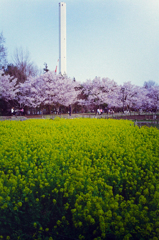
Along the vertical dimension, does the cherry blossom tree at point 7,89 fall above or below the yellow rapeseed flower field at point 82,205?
above

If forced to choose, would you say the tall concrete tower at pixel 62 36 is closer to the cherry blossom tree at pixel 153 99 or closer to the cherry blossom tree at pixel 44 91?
the cherry blossom tree at pixel 44 91

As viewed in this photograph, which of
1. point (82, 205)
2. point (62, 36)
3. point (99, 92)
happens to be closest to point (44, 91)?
point (99, 92)

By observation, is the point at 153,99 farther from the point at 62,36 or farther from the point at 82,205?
the point at 82,205

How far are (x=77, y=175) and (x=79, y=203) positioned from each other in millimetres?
697

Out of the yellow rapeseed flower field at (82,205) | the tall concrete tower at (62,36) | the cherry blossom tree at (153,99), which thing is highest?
the tall concrete tower at (62,36)

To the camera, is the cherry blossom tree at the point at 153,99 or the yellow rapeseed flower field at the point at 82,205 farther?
the cherry blossom tree at the point at 153,99

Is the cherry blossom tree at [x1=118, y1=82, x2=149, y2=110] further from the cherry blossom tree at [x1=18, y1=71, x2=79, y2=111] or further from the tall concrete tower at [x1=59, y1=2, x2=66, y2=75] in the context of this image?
the tall concrete tower at [x1=59, y1=2, x2=66, y2=75]

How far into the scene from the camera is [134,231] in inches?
85.4

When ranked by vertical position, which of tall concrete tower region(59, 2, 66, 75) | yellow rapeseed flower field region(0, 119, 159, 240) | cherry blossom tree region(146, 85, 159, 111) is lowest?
yellow rapeseed flower field region(0, 119, 159, 240)

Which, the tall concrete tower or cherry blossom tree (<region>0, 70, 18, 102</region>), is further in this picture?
the tall concrete tower

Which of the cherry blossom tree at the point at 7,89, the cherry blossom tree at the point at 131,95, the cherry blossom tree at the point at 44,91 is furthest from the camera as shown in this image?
the cherry blossom tree at the point at 131,95

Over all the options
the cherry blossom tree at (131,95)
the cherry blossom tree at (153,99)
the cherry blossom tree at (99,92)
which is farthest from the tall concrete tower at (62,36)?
the cherry blossom tree at (153,99)

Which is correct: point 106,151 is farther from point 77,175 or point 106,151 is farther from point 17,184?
point 17,184

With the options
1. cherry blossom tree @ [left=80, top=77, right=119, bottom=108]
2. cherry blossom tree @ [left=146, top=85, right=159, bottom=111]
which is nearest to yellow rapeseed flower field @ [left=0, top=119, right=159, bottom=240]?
cherry blossom tree @ [left=80, top=77, right=119, bottom=108]
